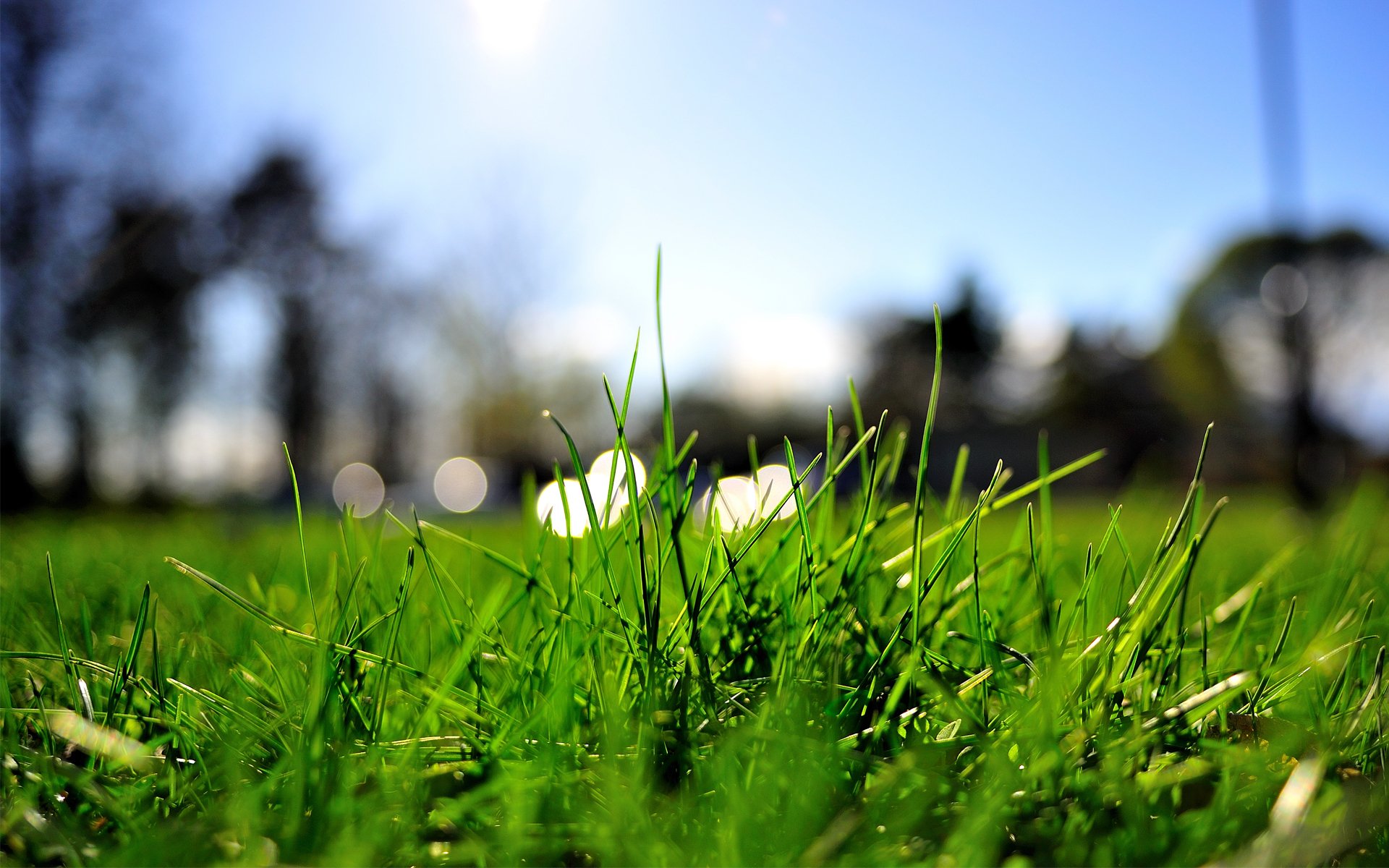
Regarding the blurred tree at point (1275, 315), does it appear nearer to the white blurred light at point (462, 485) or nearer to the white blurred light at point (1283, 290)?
the white blurred light at point (1283, 290)

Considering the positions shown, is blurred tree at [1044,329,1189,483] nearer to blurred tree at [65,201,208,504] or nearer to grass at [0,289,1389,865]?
blurred tree at [65,201,208,504]

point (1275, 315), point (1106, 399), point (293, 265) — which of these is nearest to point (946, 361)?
point (1106, 399)

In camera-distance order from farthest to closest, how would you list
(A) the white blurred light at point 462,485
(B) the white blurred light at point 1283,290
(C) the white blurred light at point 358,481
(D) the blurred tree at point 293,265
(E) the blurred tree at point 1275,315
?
1. (C) the white blurred light at point 358,481
2. (A) the white blurred light at point 462,485
3. (E) the blurred tree at point 1275,315
4. (B) the white blurred light at point 1283,290
5. (D) the blurred tree at point 293,265

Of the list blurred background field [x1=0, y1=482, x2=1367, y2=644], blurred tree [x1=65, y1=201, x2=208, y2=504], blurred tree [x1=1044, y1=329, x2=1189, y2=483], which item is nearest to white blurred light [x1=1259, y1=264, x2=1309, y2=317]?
blurred tree [x1=1044, y1=329, x2=1189, y2=483]

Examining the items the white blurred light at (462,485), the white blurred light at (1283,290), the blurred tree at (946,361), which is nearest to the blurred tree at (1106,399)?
the blurred tree at (946,361)

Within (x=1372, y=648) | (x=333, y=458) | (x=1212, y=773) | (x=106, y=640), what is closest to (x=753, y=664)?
(x=1212, y=773)

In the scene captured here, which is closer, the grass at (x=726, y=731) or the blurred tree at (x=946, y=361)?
the grass at (x=726, y=731)

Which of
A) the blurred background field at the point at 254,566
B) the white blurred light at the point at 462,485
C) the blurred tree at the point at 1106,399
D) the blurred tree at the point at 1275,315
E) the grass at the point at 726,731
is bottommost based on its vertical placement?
the blurred tree at the point at 1106,399

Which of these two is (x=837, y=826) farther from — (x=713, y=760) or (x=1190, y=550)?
(x=1190, y=550)
